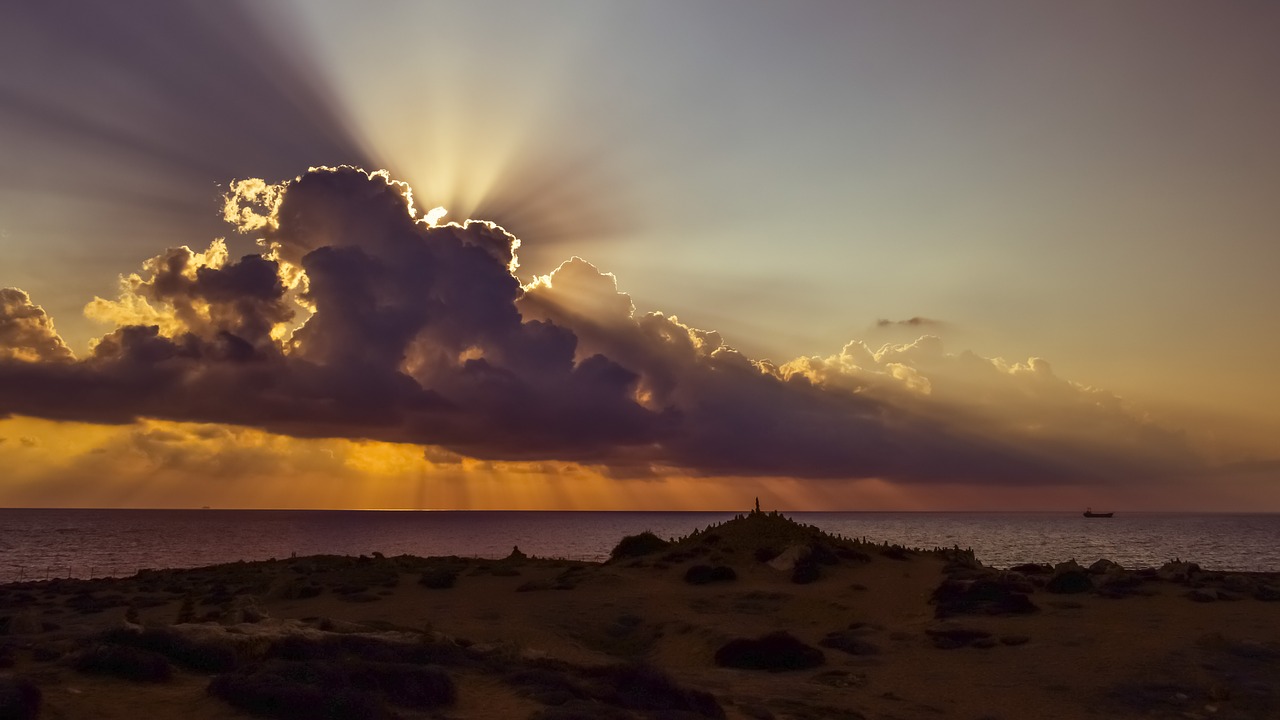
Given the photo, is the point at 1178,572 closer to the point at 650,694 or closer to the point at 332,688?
the point at 650,694

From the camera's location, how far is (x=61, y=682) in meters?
14.5

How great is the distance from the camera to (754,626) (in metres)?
34.1

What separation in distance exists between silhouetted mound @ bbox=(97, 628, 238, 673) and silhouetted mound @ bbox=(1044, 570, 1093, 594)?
36.7 metres

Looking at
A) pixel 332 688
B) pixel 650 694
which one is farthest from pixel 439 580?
pixel 332 688

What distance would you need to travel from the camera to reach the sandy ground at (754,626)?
19.0 meters

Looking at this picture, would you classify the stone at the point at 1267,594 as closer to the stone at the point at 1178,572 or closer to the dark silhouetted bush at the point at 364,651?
the stone at the point at 1178,572

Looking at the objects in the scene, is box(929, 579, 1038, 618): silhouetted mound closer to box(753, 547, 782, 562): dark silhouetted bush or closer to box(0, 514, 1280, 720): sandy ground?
box(0, 514, 1280, 720): sandy ground

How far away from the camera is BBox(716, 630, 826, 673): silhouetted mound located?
26969mm

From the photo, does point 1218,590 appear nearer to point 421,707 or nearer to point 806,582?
point 806,582

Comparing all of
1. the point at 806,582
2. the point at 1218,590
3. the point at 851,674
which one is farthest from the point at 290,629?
the point at 1218,590

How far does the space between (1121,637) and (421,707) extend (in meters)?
25.3

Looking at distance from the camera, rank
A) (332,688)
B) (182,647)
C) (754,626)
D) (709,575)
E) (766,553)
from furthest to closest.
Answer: (766,553), (709,575), (754,626), (182,647), (332,688)

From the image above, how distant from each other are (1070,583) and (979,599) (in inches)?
244

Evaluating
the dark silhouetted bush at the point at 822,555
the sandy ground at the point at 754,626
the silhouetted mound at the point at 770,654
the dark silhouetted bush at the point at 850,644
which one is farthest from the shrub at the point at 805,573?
the silhouetted mound at the point at 770,654
